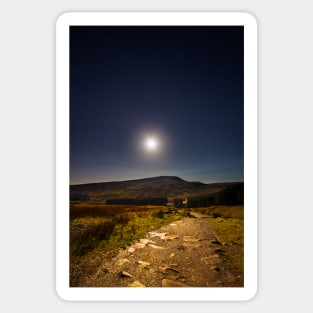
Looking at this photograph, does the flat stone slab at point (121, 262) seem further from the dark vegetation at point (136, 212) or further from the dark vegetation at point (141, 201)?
the dark vegetation at point (141, 201)

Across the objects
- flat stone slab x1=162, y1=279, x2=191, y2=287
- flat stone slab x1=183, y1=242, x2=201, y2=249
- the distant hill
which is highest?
the distant hill

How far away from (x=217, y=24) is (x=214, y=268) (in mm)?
2065

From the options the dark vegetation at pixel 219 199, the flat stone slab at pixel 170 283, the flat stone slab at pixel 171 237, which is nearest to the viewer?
the flat stone slab at pixel 170 283

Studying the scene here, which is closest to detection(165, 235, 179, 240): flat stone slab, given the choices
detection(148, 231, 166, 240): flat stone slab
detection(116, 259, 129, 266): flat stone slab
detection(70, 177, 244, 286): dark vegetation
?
detection(148, 231, 166, 240): flat stone slab

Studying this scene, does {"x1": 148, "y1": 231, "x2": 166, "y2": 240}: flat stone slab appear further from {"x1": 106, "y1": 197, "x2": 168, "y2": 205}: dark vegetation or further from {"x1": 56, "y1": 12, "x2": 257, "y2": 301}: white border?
{"x1": 56, "y1": 12, "x2": 257, "y2": 301}: white border

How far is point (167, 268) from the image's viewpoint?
1.99 meters

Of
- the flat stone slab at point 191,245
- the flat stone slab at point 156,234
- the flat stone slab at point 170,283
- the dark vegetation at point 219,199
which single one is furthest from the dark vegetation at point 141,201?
the flat stone slab at point 170,283

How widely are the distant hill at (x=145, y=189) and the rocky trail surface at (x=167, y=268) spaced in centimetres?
44

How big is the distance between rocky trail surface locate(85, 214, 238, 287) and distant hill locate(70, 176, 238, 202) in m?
0.44

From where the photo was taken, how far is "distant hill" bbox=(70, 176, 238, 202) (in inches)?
82.0
